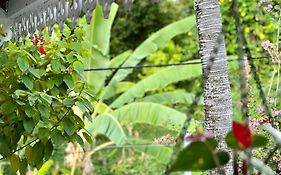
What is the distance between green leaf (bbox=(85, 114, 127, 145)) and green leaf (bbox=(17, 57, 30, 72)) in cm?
327

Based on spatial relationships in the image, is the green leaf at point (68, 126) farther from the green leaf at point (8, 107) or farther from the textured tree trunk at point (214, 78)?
the textured tree trunk at point (214, 78)

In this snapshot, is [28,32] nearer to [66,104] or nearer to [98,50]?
[66,104]

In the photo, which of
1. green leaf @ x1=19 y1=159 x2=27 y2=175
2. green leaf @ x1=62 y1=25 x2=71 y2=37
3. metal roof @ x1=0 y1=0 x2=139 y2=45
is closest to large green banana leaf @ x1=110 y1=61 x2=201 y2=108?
metal roof @ x1=0 y1=0 x2=139 y2=45

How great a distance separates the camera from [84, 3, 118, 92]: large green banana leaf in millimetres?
6027

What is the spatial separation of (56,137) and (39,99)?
0.51 feet

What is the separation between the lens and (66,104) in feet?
6.70

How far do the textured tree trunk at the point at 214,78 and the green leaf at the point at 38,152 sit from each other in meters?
0.70

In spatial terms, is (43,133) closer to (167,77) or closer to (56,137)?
(56,137)

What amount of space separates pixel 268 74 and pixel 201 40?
Answer: 4549 millimetres

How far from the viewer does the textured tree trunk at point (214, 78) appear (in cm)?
156

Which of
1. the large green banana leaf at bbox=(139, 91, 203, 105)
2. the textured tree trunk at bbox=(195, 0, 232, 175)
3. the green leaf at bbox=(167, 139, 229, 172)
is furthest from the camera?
the large green banana leaf at bbox=(139, 91, 203, 105)

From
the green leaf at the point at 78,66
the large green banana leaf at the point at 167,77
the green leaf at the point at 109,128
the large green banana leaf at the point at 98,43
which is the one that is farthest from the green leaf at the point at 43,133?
the large green banana leaf at the point at 98,43

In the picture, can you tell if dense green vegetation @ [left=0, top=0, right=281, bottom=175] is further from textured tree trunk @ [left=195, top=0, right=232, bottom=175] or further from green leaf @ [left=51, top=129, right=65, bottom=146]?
textured tree trunk @ [left=195, top=0, right=232, bottom=175]

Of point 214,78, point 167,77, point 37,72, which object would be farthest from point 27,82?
point 167,77
